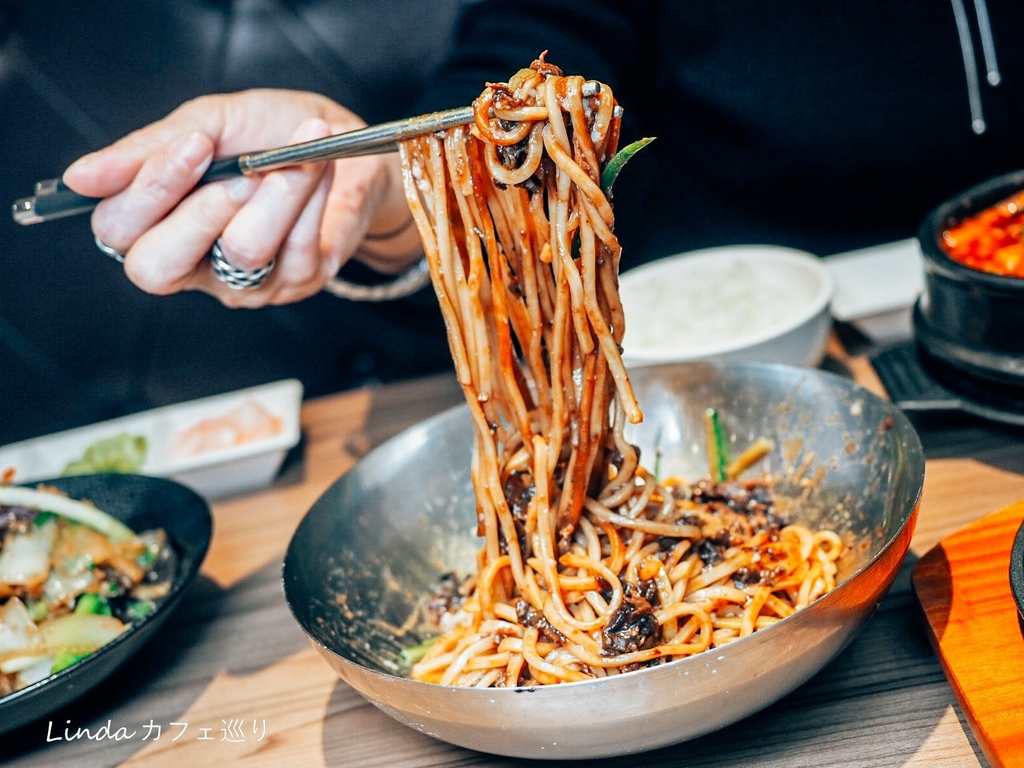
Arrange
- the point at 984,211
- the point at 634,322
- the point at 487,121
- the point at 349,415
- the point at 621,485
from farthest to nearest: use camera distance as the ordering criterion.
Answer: the point at 349,415
the point at 634,322
the point at 984,211
the point at 621,485
the point at 487,121

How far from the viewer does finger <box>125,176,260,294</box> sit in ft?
5.03

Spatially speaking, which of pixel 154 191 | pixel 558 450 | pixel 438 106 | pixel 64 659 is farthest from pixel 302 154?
pixel 438 106

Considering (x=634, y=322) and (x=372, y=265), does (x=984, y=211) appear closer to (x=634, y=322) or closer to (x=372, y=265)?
(x=634, y=322)

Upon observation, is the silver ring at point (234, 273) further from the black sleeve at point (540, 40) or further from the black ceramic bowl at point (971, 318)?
the black ceramic bowl at point (971, 318)

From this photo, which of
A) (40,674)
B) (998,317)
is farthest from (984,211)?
(40,674)

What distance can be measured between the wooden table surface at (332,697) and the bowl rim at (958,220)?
33 cm

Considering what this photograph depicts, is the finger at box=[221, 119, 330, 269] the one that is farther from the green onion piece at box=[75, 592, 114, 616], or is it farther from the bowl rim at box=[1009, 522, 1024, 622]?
the bowl rim at box=[1009, 522, 1024, 622]

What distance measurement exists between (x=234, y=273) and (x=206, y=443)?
0.68m

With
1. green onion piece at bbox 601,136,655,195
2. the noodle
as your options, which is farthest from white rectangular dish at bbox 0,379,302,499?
green onion piece at bbox 601,136,655,195

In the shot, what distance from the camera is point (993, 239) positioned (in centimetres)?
156

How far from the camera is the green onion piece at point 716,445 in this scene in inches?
62.2

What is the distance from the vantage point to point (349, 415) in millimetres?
2328

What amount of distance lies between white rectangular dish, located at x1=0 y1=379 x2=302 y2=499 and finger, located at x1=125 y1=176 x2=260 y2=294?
1.92 feet

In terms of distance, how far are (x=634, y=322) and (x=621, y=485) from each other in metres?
0.88
